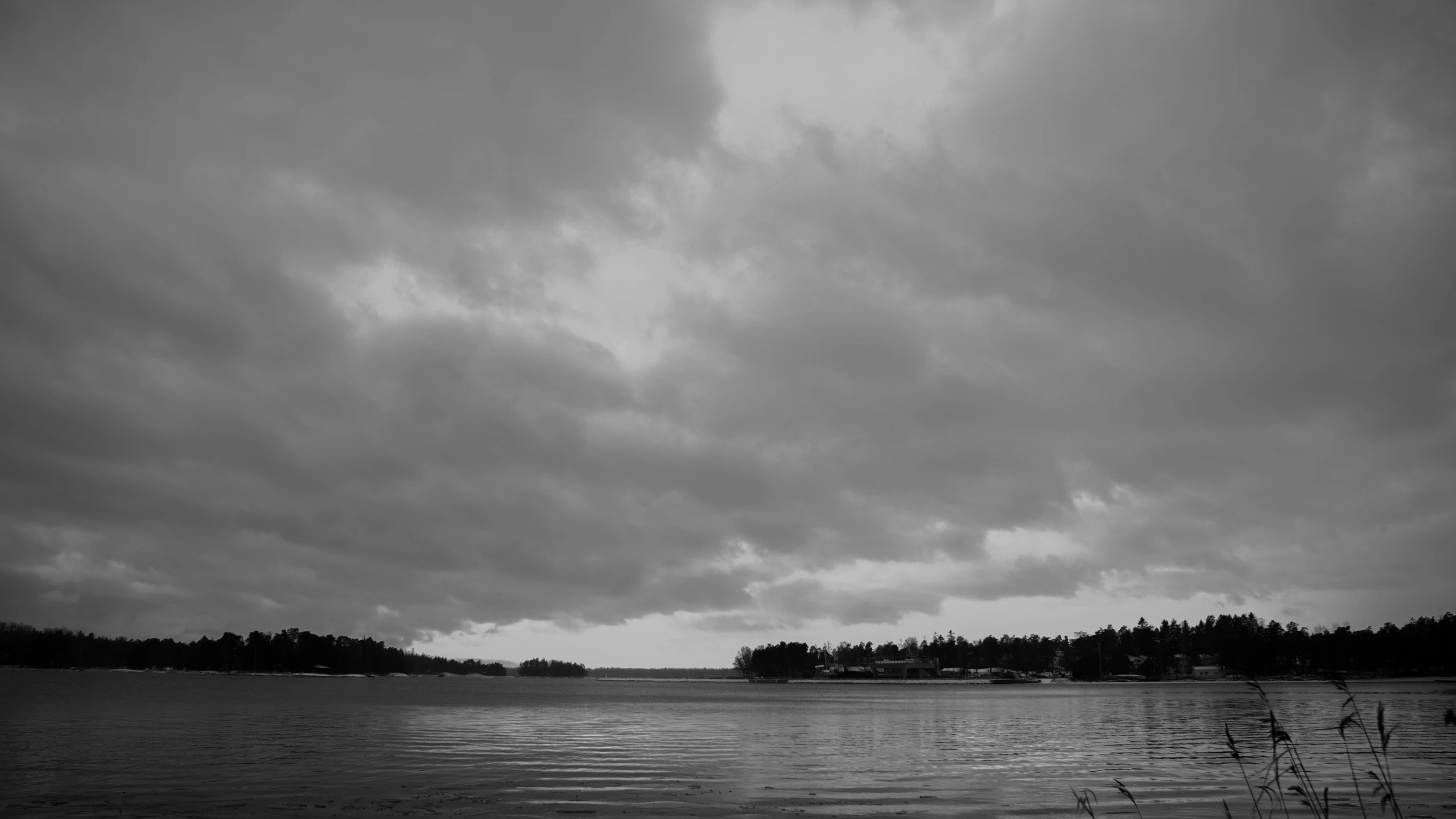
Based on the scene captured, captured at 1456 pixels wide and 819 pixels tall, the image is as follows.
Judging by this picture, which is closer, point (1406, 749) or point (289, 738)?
point (1406, 749)

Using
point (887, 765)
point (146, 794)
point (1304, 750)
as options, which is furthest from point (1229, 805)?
point (146, 794)

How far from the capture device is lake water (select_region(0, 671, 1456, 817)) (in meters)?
34.3

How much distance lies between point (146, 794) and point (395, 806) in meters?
10.7

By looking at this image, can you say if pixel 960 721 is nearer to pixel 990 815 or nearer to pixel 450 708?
pixel 450 708

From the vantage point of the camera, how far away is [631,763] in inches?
1981

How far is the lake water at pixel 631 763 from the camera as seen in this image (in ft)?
113

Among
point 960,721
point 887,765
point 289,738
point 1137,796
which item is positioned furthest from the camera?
point 960,721

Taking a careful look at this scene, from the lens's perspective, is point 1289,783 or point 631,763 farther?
point 631,763

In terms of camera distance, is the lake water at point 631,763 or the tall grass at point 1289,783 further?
the lake water at point 631,763

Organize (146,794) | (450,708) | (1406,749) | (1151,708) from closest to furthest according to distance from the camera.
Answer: (146,794), (1406,749), (450,708), (1151,708)

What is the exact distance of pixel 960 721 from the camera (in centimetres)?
10062

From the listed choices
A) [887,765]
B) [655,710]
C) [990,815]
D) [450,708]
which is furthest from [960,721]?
[990,815]

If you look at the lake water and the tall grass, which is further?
the lake water

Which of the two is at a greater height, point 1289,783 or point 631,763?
point 1289,783
